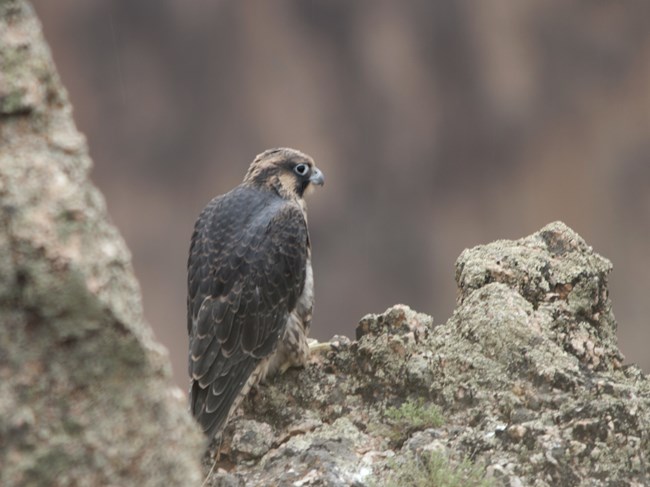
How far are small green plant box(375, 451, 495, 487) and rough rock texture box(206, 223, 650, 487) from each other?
1.2 inches

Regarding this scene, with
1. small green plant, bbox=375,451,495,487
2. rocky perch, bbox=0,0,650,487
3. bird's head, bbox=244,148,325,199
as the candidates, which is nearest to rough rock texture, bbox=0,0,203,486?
rocky perch, bbox=0,0,650,487

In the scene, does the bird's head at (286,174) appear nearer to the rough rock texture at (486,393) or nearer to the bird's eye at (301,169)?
the bird's eye at (301,169)

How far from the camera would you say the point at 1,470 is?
1.52m

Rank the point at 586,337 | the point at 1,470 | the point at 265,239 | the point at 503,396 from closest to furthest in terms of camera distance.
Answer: the point at 1,470
the point at 503,396
the point at 586,337
the point at 265,239

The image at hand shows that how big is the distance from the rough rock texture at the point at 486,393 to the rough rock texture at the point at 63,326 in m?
1.27

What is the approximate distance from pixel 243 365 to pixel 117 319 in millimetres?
2202

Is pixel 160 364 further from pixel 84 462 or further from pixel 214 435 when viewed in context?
pixel 214 435

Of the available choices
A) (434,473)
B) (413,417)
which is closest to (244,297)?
(413,417)

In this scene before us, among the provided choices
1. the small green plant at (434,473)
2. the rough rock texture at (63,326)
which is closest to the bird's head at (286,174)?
the small green plant at (434,473)

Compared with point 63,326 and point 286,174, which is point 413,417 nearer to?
point 286,174

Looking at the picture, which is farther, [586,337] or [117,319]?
[586,337]

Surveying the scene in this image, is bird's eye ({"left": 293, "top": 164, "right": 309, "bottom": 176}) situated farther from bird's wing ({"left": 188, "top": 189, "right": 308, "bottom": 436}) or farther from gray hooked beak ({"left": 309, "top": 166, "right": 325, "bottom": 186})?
bird's wing ({"left": 188, "top": 189, "right": 308, "bottom": 436})

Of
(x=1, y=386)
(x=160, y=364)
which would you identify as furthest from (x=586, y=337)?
(x=1, y=386)

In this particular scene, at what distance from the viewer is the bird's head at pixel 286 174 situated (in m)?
4.43
